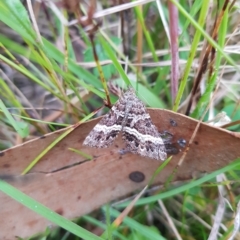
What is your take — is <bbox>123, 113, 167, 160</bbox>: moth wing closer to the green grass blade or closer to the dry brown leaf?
the dry brown leaf

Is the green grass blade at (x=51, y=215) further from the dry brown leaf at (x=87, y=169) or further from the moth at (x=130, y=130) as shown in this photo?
the moth at (x=130, y=130)

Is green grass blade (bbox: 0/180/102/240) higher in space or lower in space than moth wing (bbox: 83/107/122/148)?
lower

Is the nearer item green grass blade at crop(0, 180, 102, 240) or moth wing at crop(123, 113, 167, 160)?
green grass blade at crop(0, 180, 102, 240)

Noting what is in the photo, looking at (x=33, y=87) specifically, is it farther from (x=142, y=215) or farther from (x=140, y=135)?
(x=142, y=215)

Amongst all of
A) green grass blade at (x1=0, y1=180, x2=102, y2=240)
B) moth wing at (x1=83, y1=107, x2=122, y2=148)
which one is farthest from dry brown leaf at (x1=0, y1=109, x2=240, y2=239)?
green grass blade at (x1=0, y1=180, x2=102, y2=240)

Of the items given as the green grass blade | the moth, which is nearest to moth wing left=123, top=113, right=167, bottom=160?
the moth

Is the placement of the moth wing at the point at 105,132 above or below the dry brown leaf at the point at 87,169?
above

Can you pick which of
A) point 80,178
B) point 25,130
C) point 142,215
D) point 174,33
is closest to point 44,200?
point 80,178

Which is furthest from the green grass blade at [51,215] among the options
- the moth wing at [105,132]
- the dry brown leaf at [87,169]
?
the moth wing at [105,132]

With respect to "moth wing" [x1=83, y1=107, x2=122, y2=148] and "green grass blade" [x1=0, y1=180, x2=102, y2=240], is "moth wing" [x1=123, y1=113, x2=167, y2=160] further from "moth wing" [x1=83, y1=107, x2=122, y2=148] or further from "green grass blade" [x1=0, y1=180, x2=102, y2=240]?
"green grass blade" [x1=0, y1=180, x2=102, y2=240]
